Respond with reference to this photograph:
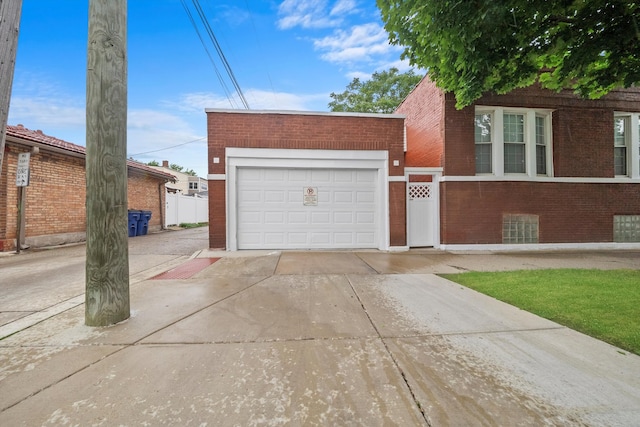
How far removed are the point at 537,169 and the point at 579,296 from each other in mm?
6795

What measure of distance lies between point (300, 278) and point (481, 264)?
14.9 ft

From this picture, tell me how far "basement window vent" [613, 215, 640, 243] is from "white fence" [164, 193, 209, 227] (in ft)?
61.8

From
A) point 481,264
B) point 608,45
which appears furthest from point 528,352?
point 608,45

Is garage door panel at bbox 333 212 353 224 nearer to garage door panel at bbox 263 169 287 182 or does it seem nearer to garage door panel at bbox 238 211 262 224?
garage door panel at bbox 263 169 287 182

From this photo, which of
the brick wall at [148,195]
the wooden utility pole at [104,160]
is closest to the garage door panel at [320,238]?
the wooden utility pole at [104,160]

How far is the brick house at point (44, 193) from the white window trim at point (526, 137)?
14.5 meters

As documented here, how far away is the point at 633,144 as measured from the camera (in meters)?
9.34

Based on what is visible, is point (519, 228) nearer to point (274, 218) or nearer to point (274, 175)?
point (274, 218)

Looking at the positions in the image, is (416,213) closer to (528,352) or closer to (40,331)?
(528,352)

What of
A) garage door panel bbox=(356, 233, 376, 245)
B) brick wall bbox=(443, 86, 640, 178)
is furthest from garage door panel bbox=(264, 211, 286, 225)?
brick wall bbox=(443, 86, 640, 178)

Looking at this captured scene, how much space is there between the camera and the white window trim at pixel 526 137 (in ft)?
29.3

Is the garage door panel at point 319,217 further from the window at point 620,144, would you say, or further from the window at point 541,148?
the window at point 620,144

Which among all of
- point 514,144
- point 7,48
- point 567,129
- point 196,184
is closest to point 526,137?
point 514,144

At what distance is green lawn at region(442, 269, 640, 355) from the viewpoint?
10.1ft
